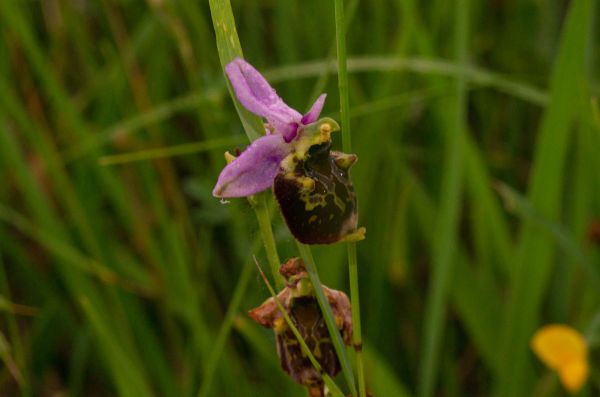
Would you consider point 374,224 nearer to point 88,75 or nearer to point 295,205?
point 88,75

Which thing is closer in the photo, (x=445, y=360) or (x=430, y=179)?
(x=445, y=360)

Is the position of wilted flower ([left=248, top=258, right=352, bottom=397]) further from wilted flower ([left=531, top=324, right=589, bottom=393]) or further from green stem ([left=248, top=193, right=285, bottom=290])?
wilted flower ([left=531, top=324, right=589, bottom=393])

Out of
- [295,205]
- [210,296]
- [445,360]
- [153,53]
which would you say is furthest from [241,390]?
[295,205]

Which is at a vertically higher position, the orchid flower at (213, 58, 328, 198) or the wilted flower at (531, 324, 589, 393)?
the orchid flower at (213, 58, 328, 198)

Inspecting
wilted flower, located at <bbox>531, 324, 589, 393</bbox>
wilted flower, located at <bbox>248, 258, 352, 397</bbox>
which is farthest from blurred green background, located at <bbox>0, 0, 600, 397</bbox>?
wilted flower, located at <bbox>248, 258, 352, 397</bbox>

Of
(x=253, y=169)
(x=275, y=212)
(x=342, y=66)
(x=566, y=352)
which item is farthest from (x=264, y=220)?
(x=566, y=352)

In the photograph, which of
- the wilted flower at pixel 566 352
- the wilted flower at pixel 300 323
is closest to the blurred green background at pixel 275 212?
the wilted flower at pixel 566 352

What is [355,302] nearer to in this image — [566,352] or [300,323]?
[300,323]
